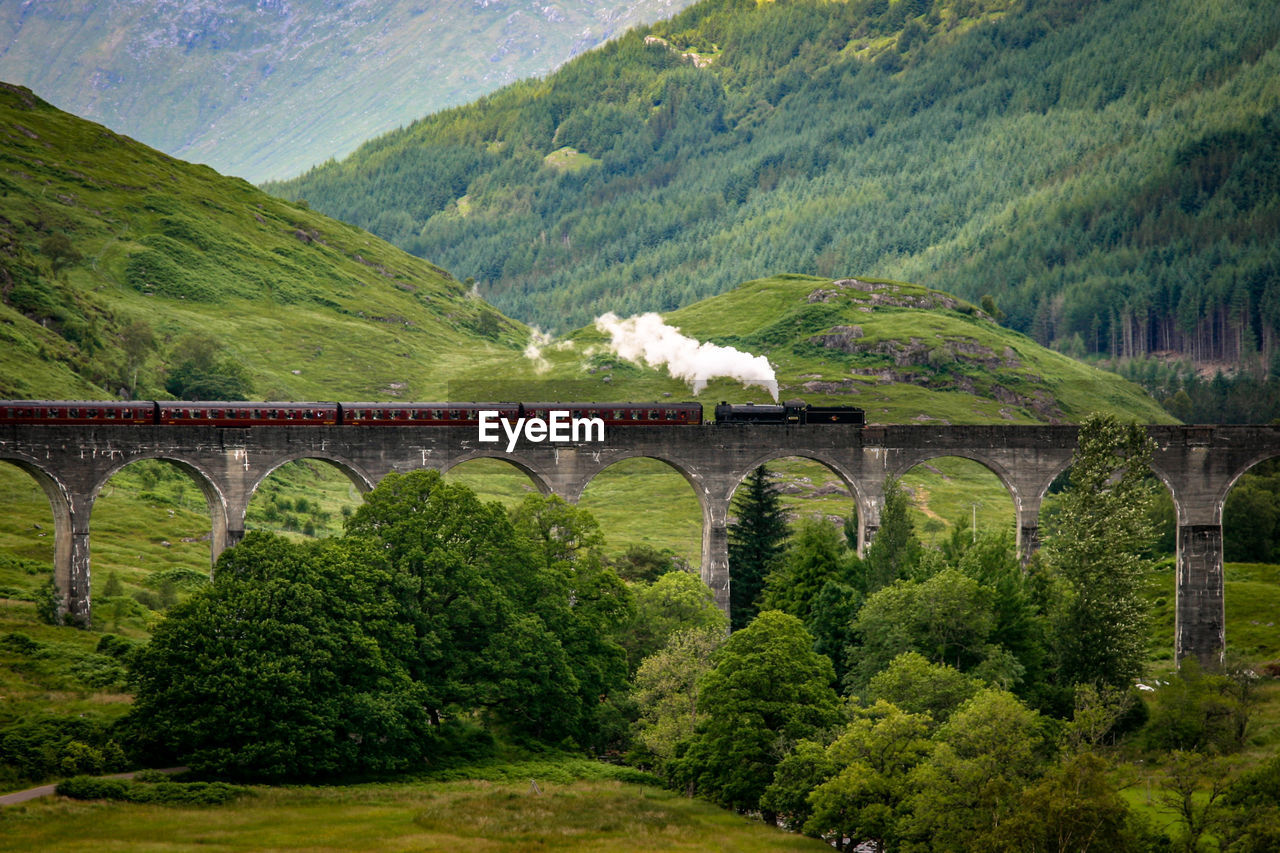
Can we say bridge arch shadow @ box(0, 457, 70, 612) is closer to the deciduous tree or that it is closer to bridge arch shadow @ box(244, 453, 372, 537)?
bridge arch shadow @ box(244, 453, 372, 537)

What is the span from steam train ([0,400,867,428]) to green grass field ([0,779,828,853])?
28.3 metres

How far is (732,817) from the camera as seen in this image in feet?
213

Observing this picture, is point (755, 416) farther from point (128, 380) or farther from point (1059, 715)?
point (128, 380)

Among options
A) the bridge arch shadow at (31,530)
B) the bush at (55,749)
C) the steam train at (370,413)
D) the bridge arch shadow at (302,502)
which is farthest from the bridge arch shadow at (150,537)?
the bush at (55,749)

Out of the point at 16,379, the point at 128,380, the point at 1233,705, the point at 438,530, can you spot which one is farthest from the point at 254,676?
the point at 128,380

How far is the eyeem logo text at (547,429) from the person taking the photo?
284 ft

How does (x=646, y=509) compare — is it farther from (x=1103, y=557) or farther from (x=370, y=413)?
(x=1103, y=557)

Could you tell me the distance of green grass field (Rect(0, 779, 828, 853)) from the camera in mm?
53406

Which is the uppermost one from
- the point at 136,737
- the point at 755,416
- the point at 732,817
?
the point at 755,416

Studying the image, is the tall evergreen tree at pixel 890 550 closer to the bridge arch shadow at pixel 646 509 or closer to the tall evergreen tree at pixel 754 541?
the tall evergreen tree at pixel 754 541

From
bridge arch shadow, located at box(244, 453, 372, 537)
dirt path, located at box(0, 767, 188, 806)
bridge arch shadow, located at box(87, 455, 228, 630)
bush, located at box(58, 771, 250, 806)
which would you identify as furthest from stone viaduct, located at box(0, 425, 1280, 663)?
bridge arch shadow, located at box(244, 453, 372, 537)

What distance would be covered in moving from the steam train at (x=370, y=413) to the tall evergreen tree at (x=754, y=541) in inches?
375

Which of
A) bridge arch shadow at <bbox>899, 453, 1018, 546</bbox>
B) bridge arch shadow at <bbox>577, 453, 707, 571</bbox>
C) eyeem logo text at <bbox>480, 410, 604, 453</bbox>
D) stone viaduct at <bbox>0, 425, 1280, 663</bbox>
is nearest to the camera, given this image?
stone viaduct at <bbox>0, 425, 1280, 663</bbox>

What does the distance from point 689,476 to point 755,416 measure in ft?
20.7
